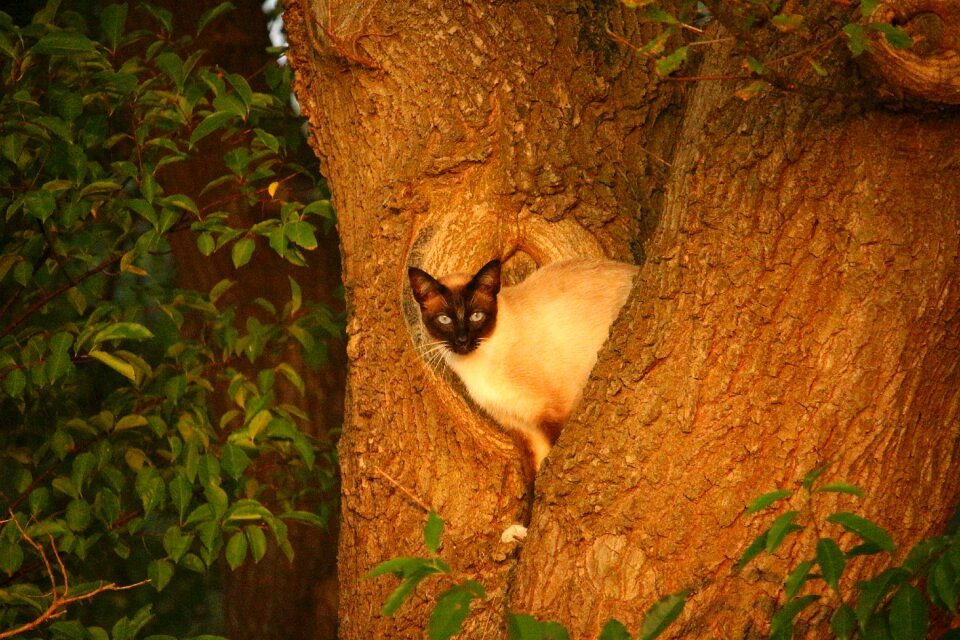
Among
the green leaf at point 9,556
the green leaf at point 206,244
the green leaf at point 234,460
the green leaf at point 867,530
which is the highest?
the green leaf at point 867,530

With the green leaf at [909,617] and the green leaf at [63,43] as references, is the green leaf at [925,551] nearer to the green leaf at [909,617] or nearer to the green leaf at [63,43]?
the green leaf at [909,617]

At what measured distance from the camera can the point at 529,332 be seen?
3143mm

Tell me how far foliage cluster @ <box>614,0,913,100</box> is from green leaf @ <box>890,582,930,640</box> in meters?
0.94

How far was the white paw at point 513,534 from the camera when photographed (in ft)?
9.66

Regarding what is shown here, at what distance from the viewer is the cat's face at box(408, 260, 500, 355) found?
2990 mm

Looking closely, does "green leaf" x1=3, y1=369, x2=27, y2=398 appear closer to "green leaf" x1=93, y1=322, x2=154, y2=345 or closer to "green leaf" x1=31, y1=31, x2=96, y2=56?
"green leaf" x1=93, y1=322, x2=154, y2=345

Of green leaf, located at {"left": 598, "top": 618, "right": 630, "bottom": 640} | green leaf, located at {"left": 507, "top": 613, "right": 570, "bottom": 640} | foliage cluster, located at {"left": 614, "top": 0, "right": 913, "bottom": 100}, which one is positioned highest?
foliage cluster, located at {"left": 614, "top": 0, "right": 913, "bottom": 100}

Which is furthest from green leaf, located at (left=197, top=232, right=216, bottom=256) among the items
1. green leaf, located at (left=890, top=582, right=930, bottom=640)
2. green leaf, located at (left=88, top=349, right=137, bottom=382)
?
green leaf, located at (left=890, top=582, right=930, bottom=640)

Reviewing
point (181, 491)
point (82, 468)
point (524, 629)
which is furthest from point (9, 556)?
point (524, 629)

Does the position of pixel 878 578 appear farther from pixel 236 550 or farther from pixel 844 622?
pixel 236 550

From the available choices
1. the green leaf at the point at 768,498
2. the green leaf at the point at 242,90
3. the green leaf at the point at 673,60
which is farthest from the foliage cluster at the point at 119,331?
the green leaf at the point at 768,498

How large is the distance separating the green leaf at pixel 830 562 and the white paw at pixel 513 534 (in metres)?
1.44

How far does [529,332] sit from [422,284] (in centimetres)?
40

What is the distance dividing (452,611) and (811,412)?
984mm
